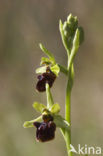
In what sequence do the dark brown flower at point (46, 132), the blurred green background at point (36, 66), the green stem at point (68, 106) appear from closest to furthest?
the dark brown flower at point (46, 132)
the green stem at point (68, 106)
the blurred green background at point (36, 66)

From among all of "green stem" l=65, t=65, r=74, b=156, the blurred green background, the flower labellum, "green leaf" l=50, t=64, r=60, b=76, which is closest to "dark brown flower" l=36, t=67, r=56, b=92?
"green leaf" l=50, t=64, r=60, b=76

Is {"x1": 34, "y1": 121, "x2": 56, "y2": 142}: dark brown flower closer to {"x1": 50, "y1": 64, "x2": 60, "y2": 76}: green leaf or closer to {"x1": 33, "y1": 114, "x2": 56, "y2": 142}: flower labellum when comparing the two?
{"x1": 33, "y1": 114, "x2": 56, "y2": 142}: flower labellum

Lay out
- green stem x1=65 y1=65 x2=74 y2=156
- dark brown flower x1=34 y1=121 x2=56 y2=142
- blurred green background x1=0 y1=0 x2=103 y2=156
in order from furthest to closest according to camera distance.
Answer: blurred green background x1=0 y1=0 x2=103 y2=156 → green stem x1=65 y1=65 x2=74 y2=156 → dark brown flower x1=34 y1=121 x2=56 y2=142

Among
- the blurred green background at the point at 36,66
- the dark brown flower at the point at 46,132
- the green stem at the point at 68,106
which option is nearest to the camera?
the dark brown flower at the point at 46,132

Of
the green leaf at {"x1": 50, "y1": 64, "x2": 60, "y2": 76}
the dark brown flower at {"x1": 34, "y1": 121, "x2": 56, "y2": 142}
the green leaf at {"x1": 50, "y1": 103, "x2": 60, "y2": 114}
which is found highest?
the green leaf at {"x1": 50, "y1": 64, "x2": 60, "y2": 76}

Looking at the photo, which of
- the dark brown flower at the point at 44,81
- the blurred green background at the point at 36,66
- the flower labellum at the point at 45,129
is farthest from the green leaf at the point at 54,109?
the blurred green background at the point at 36,66

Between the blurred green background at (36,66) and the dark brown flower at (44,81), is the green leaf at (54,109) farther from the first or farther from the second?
the blurred green background at (36,66)

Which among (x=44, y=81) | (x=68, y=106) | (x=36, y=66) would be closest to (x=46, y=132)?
(x=68, y=106)

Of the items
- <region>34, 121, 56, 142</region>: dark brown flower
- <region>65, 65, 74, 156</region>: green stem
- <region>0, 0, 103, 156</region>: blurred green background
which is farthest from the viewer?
<region>0, 0, 103, 156</region>: blurred green background

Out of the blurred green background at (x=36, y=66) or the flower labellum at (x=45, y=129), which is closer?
the flower labellum at (x=45, y=129)

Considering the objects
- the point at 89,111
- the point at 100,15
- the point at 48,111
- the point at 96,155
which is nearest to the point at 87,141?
the point at 96,155

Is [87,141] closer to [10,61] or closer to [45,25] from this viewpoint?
[10,61]
